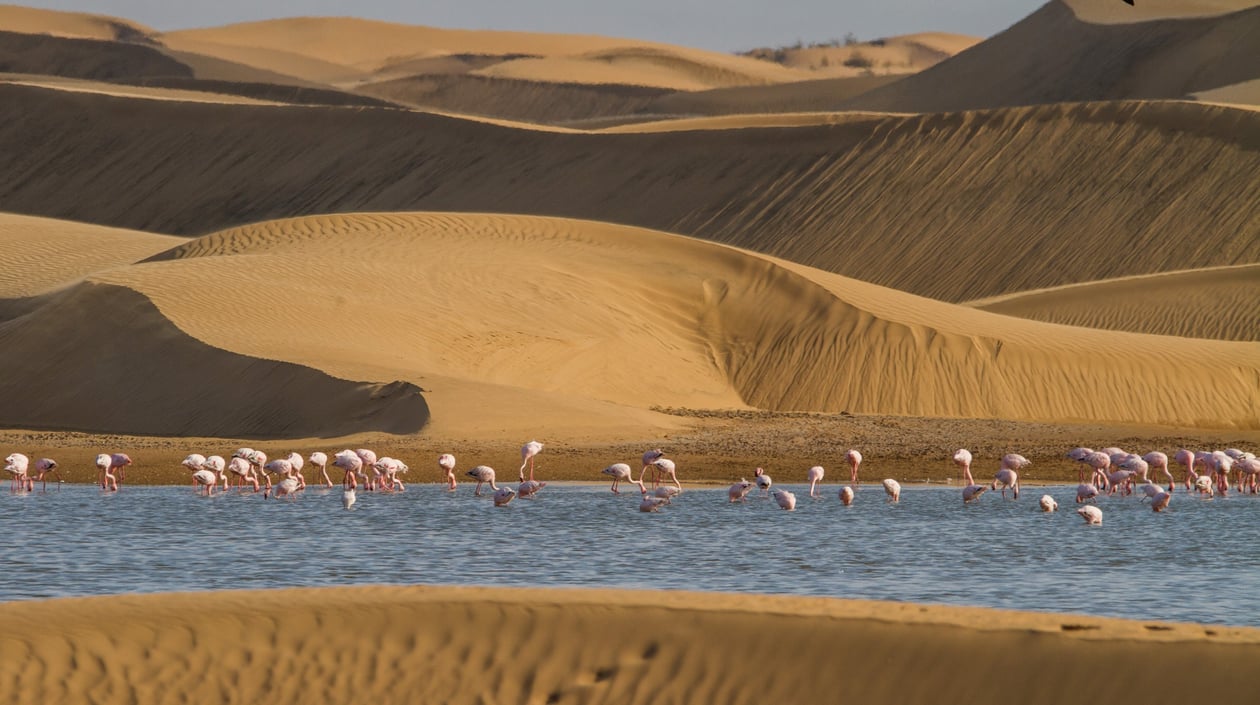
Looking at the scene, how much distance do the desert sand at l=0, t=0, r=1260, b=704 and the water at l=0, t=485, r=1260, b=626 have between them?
4015 millimetres

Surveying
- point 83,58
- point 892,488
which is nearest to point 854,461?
point 892,488

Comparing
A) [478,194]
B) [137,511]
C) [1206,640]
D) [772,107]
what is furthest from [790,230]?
[772,107]

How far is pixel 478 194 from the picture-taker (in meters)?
75.8

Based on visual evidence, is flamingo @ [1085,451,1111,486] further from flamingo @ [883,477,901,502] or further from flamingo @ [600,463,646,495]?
flamingo @ [600,463,646,495]

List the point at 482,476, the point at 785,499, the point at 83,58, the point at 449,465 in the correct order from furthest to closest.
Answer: the point at 83,58
the point at 449,465
the point at 482,476
the point at 785,499

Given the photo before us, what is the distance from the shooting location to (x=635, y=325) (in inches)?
1585

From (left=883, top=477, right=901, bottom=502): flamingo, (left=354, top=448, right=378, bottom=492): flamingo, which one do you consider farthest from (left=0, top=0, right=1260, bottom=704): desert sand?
(left=883, top=477, right=901, bottom=502): flamingo

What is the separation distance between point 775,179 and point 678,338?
3090 cm

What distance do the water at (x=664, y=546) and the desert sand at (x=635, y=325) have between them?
4.01m

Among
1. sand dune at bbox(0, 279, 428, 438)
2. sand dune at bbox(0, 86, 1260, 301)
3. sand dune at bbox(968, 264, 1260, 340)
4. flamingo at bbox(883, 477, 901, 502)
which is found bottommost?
flamingo at bbox(883, 477, 901, 502)

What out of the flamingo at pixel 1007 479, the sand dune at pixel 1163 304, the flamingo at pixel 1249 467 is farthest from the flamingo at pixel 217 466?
the sand dune at pixel 1163 304

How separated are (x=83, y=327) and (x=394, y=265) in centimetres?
794

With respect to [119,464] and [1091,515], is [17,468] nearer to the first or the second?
[119,464]

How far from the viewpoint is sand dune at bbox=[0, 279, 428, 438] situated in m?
30.6
